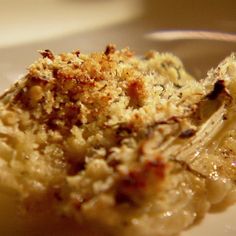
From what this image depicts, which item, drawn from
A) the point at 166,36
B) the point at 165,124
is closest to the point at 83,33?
the point at 166,36

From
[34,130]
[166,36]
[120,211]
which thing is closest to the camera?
[120,211]

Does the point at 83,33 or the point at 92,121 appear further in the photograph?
the point at 83,33

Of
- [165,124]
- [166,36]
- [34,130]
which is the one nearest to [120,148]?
[165,124]

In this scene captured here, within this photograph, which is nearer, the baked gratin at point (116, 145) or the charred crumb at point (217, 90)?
the baked gratin at point (116, 145)

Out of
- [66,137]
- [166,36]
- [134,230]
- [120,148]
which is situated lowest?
[134,230]

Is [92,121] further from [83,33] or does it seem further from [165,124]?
[83,33]

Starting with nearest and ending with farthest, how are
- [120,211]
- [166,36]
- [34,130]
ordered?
[120,211], [34,130], [166,36]

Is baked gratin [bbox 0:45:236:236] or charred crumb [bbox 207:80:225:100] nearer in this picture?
Answer: baked gratin [bbox 0:45:236:236]

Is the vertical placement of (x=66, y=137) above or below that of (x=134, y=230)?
above
